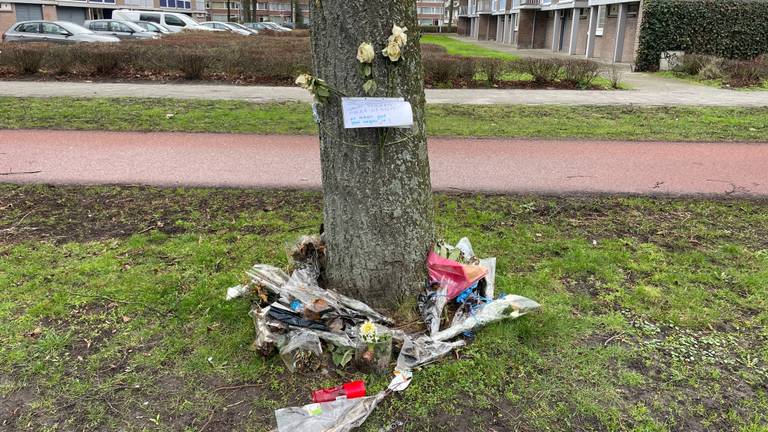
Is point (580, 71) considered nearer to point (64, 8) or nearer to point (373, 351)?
point (373, 351)

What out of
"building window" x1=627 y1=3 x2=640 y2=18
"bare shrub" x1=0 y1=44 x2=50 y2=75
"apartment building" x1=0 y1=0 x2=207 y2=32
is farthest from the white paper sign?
"apartment building" x1=0 y1=0 x2=207 y2=32

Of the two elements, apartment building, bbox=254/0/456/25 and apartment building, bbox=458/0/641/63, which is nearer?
apartment building, bbox=458/0/641/63

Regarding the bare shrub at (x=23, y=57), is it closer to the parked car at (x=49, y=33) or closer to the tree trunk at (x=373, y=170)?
the parked car at (x=49, y=33)

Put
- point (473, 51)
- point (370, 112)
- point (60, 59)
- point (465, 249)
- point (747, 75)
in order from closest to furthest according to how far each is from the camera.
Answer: point (370, 112) → point (465, 249) → point (60, 59) → point (747, 75) → point (473, 51)

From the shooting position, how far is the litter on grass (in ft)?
8.58

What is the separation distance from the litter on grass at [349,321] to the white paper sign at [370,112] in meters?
0.89

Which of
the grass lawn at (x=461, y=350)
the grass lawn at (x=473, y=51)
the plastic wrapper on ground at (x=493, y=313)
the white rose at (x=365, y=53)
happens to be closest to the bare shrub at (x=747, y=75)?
the grass lawn at (x=473, y=51)

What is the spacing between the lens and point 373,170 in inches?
117

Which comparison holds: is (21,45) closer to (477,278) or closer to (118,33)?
(118,33)

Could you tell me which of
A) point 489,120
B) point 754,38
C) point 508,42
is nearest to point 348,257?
point 489,120

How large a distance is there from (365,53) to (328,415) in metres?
1.67

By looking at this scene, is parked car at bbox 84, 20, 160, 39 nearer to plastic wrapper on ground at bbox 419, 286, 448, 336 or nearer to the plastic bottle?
plastic wrapper on ground at bbox 419, 286, 448, 336

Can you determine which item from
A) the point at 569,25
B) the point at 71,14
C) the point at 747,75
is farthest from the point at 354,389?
the point at 71,14

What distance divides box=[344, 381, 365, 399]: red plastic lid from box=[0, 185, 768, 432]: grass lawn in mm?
108
